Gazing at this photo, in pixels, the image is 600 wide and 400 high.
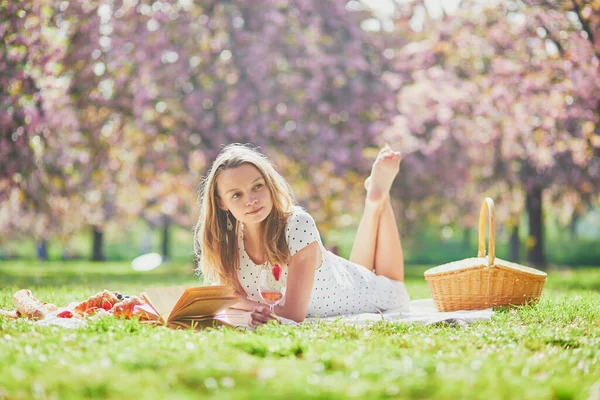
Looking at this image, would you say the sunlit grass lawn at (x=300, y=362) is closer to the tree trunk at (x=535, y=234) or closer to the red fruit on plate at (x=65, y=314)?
the red fruit on plate at (x=65, y=314)

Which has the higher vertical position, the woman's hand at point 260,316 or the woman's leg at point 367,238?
the woman's leg at point 367,238

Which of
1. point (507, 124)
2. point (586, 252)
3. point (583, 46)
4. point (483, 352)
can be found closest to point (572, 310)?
point (483, 352)

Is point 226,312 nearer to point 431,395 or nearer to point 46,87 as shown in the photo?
point 431,395

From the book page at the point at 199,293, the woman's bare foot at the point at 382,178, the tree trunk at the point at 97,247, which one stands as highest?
the woman's bare foot at the point at 382,178

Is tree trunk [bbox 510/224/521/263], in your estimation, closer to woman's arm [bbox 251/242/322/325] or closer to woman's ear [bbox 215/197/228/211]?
woman's ear [bbox 215/197/228/211]

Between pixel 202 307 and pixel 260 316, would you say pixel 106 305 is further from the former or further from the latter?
pixel 260 316

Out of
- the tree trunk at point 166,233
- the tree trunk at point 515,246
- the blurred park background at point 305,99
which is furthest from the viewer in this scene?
the tree trunk at point 166,233

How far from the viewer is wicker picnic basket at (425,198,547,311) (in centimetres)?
509

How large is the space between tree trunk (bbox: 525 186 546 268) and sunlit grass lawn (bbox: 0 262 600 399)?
12.7m

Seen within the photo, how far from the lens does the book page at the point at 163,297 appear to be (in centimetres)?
423

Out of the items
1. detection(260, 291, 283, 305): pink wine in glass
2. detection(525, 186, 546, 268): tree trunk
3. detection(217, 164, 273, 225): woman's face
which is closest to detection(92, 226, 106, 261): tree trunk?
detection(525, 186, 546, 268): tree trunk

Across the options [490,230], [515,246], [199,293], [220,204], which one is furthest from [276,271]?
[515,246]

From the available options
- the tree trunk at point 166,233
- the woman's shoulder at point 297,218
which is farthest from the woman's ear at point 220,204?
the tree trunk at point 166,233

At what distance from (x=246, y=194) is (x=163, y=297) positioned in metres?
0.82
